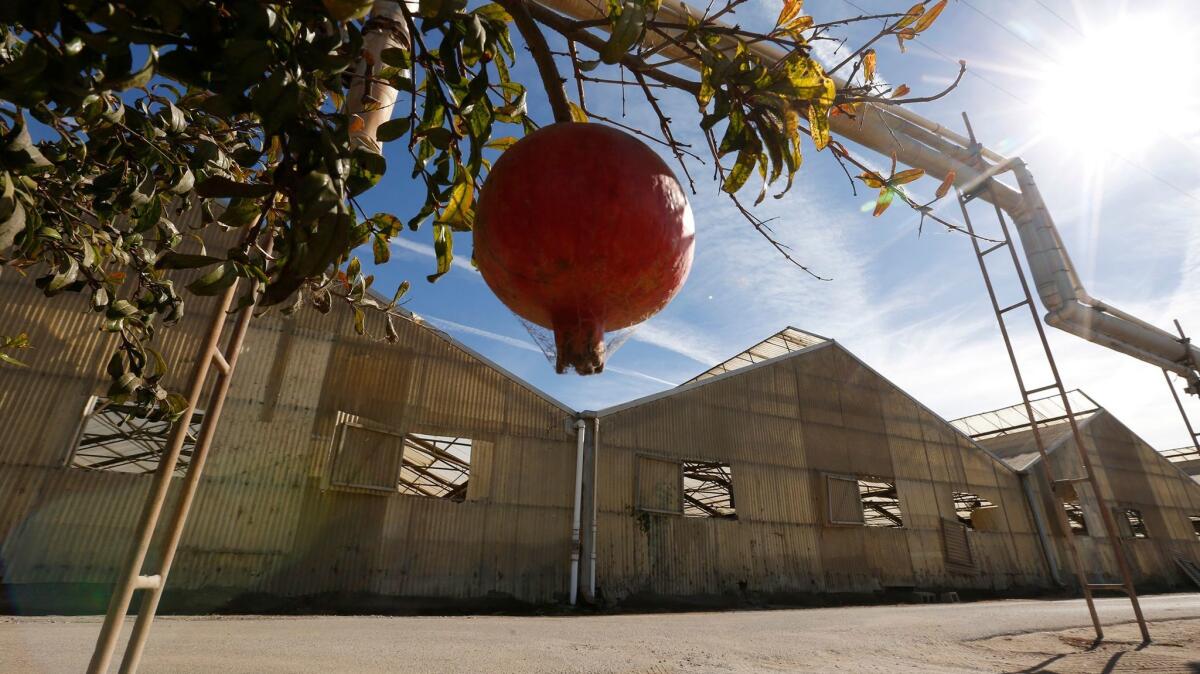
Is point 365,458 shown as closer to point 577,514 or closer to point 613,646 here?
point 577,514

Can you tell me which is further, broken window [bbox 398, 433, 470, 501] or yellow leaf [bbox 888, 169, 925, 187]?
broken window [bbox 398, 433, 470, 501]

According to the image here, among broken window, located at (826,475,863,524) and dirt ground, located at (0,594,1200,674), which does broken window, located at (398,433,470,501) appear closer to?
dirt ground, located at (0,594,1200,674)

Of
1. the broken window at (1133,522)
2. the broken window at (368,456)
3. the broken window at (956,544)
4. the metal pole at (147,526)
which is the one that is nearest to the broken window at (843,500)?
the broken window at (956,544)

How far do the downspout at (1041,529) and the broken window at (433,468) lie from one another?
16558 mm

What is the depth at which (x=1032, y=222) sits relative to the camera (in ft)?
32.6

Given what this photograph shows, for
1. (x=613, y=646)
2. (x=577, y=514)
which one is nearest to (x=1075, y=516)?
(x=577, y=514)

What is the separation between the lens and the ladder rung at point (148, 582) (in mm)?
1121

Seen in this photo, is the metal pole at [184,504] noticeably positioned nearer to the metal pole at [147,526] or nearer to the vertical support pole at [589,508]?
the metal pole at [147,526]

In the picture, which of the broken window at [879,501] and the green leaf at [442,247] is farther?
the broken window at [879,501]

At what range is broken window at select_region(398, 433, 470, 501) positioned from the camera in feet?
38.6

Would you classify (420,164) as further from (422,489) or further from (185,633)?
(422,489)

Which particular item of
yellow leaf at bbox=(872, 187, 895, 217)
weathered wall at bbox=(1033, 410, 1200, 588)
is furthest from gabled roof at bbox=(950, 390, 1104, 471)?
yellow leaf at bbox=(872, 187, 895, 217)

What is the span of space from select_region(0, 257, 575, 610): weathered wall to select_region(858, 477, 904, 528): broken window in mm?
9313

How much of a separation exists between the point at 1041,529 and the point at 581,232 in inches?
834
